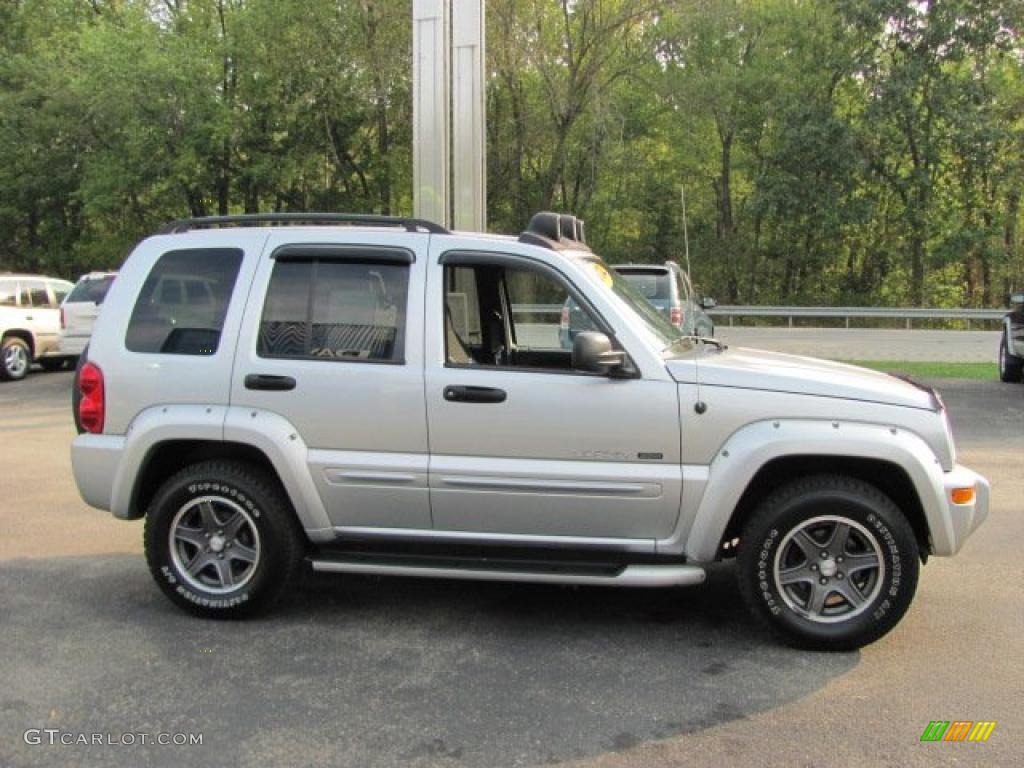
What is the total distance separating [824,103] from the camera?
2733 cm

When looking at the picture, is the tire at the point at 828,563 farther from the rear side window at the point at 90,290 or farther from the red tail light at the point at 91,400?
the rear side window at the point at 90,290

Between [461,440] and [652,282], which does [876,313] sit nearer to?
[652,282]

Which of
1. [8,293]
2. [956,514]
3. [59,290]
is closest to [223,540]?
[956,514]

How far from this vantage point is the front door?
4016 millimetres

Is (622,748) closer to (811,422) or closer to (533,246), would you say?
(811,422)

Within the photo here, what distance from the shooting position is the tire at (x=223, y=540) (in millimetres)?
4324

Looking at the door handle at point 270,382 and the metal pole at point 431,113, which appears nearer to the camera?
the door handle at point 270,382

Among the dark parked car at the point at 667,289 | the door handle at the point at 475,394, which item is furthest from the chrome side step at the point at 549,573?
the dark parked car at the point at 667,289

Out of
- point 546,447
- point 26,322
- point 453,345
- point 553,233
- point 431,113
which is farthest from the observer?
point 26,322

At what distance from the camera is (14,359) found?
15.3 metres

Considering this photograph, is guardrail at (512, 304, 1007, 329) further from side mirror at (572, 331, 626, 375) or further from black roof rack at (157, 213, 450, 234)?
side mirror at (572, 331, 626, 375)

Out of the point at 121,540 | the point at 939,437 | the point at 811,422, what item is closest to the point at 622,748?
the point at 811,422

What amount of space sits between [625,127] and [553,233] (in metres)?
28.4

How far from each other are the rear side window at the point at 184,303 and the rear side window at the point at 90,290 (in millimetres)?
11605
